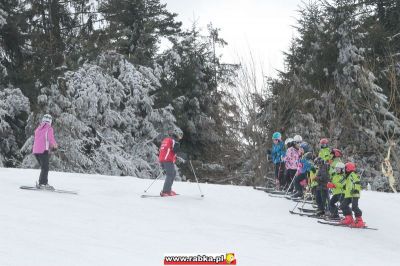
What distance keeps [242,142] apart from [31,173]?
18.9 metres

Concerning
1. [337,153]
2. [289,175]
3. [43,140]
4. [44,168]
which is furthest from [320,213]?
[43,140]

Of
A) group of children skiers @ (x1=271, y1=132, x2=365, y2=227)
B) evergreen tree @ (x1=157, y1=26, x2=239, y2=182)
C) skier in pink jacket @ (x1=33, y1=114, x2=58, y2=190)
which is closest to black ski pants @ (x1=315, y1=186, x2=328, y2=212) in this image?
group of children skiers @ (x1=271, y1=132, x2=365, y2=227)

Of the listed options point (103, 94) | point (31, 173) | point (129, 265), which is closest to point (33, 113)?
point (103, 94)

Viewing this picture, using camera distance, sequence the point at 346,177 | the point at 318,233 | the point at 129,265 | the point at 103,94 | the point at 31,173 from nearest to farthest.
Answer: the point at 129,265 → the point at 318,233 → the point at 346,177 → the point at 31,173 → the point at 103,94

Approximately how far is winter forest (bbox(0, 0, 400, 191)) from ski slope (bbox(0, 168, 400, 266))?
9.93m

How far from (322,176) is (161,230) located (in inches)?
193

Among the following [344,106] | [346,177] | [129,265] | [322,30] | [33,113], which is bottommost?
[129,265]

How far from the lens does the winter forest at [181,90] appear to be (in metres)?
25.0

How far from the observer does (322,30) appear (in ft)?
104

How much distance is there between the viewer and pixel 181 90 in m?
33.1

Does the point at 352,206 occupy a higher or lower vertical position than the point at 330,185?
lower

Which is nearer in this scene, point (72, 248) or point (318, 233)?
point (72, 248)

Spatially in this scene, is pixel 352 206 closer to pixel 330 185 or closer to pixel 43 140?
pixel 330 185

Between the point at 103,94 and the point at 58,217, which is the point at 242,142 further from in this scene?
the point at 58,217
